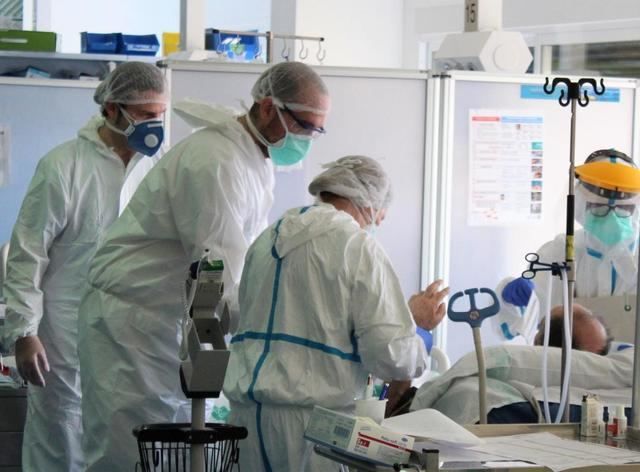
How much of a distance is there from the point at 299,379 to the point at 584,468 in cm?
88

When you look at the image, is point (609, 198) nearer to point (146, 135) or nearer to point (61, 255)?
point (146, 135)

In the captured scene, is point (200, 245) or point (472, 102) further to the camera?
point (472, 102)

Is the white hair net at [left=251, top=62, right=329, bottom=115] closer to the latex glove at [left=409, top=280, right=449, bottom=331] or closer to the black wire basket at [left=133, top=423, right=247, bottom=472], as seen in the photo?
the latex glove at [left=409, top=280, right=449, bottom=331]

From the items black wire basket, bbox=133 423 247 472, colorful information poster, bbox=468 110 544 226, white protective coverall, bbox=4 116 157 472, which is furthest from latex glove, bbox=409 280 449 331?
colorful information poster, bbox=468 110 544 226

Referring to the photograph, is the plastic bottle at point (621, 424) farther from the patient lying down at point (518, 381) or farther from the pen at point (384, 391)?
the pen at point (384, 391)

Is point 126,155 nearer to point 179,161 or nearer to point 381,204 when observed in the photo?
point 179,161

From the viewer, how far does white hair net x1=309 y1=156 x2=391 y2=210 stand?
9.64 ft

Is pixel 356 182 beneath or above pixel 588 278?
above

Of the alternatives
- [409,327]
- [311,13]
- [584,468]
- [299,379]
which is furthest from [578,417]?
[311,13]

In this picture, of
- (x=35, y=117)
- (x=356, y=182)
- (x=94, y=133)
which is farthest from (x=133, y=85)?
(x=35, y=117)

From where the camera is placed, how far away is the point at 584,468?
6.61ft

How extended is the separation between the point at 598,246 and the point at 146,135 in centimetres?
150

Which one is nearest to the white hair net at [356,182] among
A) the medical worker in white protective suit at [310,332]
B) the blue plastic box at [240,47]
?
the medical worker in white protective suit at [310,332]

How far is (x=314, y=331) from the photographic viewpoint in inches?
108
